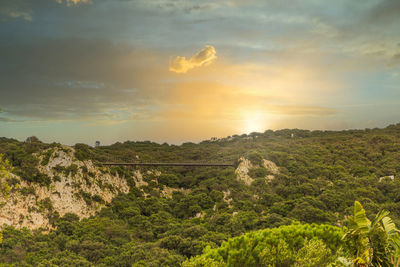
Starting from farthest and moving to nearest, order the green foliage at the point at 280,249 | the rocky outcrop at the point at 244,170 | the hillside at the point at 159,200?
the rocky outcrop at the point at 244,170 → the hillside at the point at 159,200 → the green foliage at the point at 280,249

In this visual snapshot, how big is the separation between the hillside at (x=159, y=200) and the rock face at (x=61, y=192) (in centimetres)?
14

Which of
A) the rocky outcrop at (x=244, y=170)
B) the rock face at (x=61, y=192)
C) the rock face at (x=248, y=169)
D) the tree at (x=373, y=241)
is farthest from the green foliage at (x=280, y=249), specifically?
the rocky outcrop at (x=244, y=170)

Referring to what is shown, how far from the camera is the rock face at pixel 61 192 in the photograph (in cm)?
3234

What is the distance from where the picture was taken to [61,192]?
3831cm

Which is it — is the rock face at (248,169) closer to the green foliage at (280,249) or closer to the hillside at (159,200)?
the hillside at (159,200)

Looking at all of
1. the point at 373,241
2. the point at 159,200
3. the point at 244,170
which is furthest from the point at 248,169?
the point at 373,241

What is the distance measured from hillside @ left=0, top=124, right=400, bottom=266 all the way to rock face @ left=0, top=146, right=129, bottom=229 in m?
0.14

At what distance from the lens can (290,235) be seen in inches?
691

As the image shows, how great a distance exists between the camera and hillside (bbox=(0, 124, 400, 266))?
25078 millimetres

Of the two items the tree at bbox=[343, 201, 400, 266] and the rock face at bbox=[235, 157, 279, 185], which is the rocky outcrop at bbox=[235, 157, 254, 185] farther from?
the tree at bbox=[343, 201, 400, 266]

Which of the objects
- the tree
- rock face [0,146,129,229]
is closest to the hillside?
rock face [0,146,129,229]

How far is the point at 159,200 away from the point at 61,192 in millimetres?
14927

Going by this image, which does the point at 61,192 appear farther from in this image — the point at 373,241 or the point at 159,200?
the point at 373,241

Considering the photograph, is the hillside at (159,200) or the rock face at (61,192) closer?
the hillside at (159,200)
